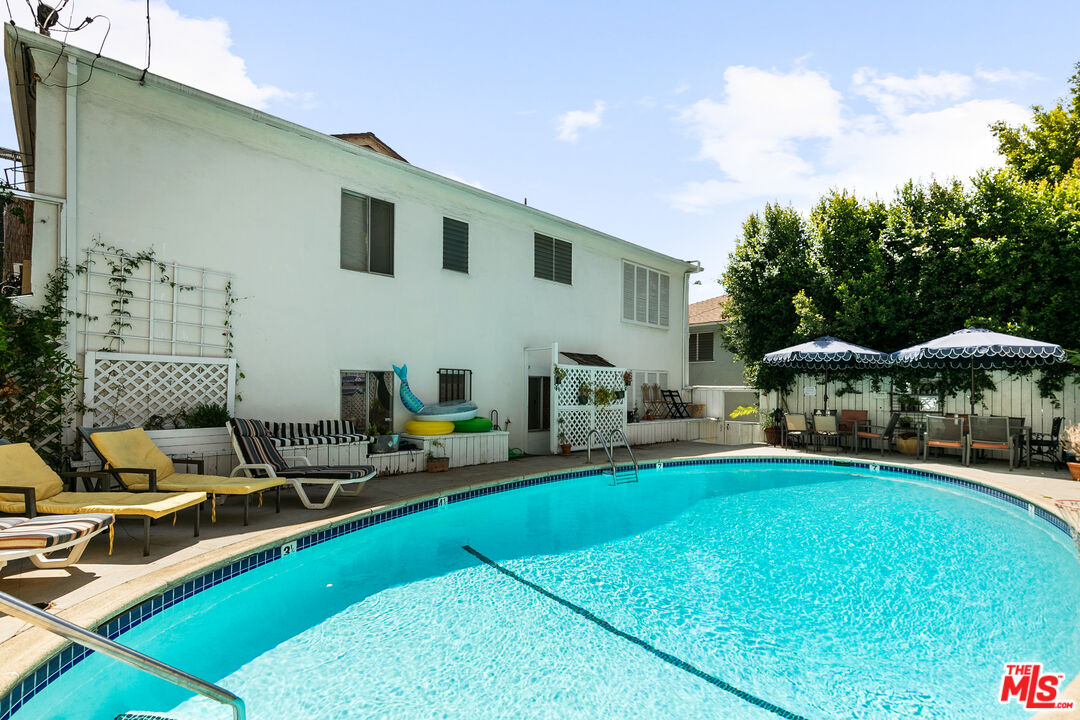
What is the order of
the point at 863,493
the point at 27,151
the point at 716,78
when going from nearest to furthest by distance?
the point at 863,493, the point at 27,151, the point at 716,78

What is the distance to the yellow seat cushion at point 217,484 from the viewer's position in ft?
18.3

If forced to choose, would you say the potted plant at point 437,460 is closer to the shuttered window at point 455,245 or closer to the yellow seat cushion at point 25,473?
the shuttered window at point 455,245

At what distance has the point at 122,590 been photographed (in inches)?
149

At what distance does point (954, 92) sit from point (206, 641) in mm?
14803

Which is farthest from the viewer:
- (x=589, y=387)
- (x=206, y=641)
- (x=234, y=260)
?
(x=589, y=387)

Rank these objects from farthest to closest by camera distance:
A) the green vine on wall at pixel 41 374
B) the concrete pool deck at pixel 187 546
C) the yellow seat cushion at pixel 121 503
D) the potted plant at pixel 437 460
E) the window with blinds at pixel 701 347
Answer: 1. the window with blinds at pixel 701 347
2. the potted plant at pixel 437 460
3. the green vine on wall at pixel 41 374
4. the yellow seat cushion at pixel 121 503
5. the concrete pool deck at pixel 187 546

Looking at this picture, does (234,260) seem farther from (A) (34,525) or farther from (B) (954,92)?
(B) (954,92)

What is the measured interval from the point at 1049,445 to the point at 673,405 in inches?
294

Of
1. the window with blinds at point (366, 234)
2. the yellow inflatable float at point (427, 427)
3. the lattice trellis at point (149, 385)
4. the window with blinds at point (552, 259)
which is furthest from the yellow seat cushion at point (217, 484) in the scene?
the window with blinds at point (552, 259)

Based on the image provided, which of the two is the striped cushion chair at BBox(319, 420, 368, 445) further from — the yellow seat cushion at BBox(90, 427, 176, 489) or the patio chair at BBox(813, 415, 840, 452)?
the patio chair at BBox(813, 415, 840, 452)

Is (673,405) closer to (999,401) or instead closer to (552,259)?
(552,259)

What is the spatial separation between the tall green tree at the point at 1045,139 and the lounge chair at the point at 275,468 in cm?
1987

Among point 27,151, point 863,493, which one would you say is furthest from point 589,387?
point 27,151

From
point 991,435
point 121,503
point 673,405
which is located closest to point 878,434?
point 991,435
